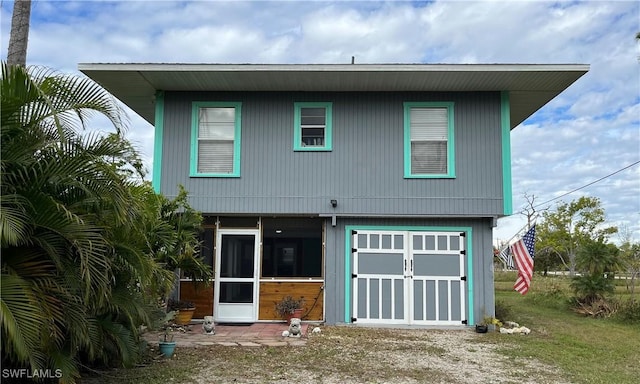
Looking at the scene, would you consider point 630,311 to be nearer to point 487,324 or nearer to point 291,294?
point 487,324

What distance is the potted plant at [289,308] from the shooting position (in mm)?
9898

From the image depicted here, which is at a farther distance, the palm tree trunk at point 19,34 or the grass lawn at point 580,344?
the palm tree trunk at point 19,34

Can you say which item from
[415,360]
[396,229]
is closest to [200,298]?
[396,229]

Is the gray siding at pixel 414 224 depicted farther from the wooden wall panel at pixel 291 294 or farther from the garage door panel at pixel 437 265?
the garage door panel at pixel 437 265

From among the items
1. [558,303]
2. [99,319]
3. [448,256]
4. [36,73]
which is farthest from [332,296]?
[558,303]

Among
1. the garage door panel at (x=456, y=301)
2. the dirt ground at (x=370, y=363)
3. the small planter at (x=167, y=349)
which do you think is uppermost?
the garage door panel at (x=456, y=301)

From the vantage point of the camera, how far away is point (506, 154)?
33.1 feet

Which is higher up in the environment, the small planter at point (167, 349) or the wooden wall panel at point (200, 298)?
the wooden wall panel at point (200, 298)

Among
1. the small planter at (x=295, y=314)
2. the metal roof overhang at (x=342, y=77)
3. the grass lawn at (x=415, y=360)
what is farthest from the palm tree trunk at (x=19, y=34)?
the small planter at (x=295, y=314)

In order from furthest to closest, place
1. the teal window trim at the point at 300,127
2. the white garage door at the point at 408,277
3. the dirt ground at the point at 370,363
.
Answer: the teal window trim at the point at 300,127
the white garage door at the point at 408,277
the dirt ground at the point at 370,363

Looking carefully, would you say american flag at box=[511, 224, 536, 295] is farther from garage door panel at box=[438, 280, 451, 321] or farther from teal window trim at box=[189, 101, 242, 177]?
teal window trim at box=[189, 101, 242, 177]

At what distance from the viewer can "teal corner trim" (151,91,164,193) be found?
33.7 feet

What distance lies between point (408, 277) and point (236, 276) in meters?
3.36

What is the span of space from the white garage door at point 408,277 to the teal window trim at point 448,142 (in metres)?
1.11
